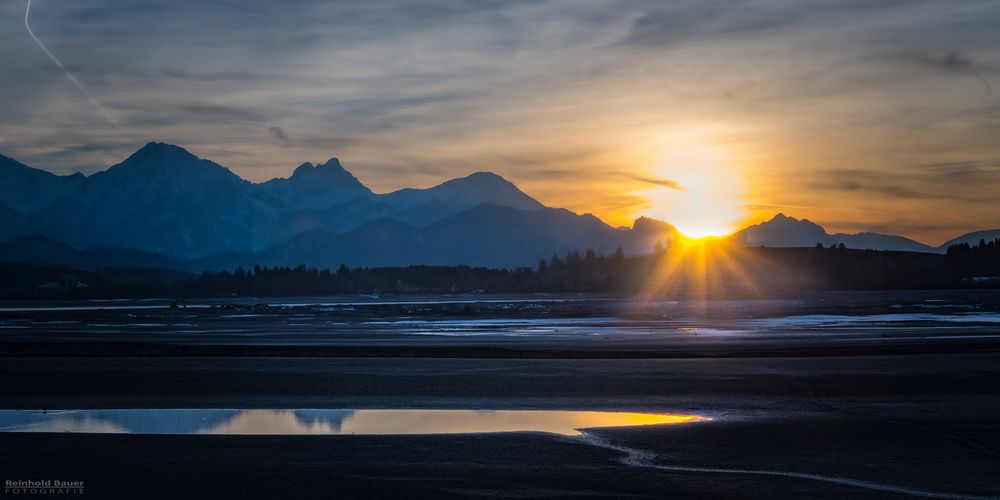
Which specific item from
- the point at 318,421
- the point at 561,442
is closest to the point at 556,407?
the point at 561,442

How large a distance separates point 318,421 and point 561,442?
22.9ft

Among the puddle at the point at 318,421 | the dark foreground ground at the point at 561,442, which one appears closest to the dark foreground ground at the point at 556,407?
the dark foreground ground at the point at 561,442

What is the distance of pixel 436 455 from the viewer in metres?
19.3

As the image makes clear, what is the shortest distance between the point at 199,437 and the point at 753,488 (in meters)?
12.3

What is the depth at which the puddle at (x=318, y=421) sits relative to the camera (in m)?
22.8

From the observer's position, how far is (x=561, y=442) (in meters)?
20.7

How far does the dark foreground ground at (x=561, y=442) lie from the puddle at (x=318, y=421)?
1.07 meters

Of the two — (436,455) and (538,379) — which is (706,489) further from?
(538,379)

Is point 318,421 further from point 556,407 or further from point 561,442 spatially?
point 561,442

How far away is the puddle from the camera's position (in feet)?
74.6

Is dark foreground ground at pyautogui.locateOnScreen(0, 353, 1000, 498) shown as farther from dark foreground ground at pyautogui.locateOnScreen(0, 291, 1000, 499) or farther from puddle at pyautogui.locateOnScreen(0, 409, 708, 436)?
puddle at pyautogui.locateOnScreen(0, 409, 708, 436)

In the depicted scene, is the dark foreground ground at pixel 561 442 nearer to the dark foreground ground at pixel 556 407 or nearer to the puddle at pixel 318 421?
the dark foreground ground at pixel 556 407

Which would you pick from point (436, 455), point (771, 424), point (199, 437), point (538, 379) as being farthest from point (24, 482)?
point (538, 379)

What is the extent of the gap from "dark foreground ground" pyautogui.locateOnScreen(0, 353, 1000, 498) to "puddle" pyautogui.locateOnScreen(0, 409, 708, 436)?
107 cm
